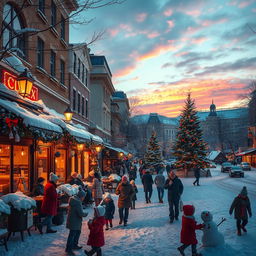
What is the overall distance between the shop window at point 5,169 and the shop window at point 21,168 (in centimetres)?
37

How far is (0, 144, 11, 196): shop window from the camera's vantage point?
10.6 meters

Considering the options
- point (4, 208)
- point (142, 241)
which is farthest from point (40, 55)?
point (142, 241)

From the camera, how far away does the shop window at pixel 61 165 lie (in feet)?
54.9

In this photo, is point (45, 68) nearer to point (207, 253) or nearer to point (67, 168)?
point (67, 168)

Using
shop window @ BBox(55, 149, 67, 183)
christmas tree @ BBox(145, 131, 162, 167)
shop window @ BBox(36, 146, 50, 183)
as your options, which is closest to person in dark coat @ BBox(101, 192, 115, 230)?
shop window @ BBox(36, 146, 50, 183)

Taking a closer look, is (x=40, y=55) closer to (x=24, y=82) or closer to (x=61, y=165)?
(x=24, y=82)

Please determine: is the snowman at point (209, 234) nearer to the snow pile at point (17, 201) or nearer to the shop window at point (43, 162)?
the snow pile at point (17, 201)

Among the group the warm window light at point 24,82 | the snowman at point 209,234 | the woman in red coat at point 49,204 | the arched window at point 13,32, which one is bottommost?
the snowman at point 209,234

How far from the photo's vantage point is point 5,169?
424 inches

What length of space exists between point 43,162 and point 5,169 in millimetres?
3373

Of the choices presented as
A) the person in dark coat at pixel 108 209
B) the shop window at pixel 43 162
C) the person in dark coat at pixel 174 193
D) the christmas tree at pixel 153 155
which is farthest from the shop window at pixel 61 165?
the christmas tree at pixel 153 155

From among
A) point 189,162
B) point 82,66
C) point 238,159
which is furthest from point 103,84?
point 238,159

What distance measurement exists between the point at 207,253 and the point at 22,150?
810cm

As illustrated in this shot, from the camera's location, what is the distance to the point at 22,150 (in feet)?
38.8
